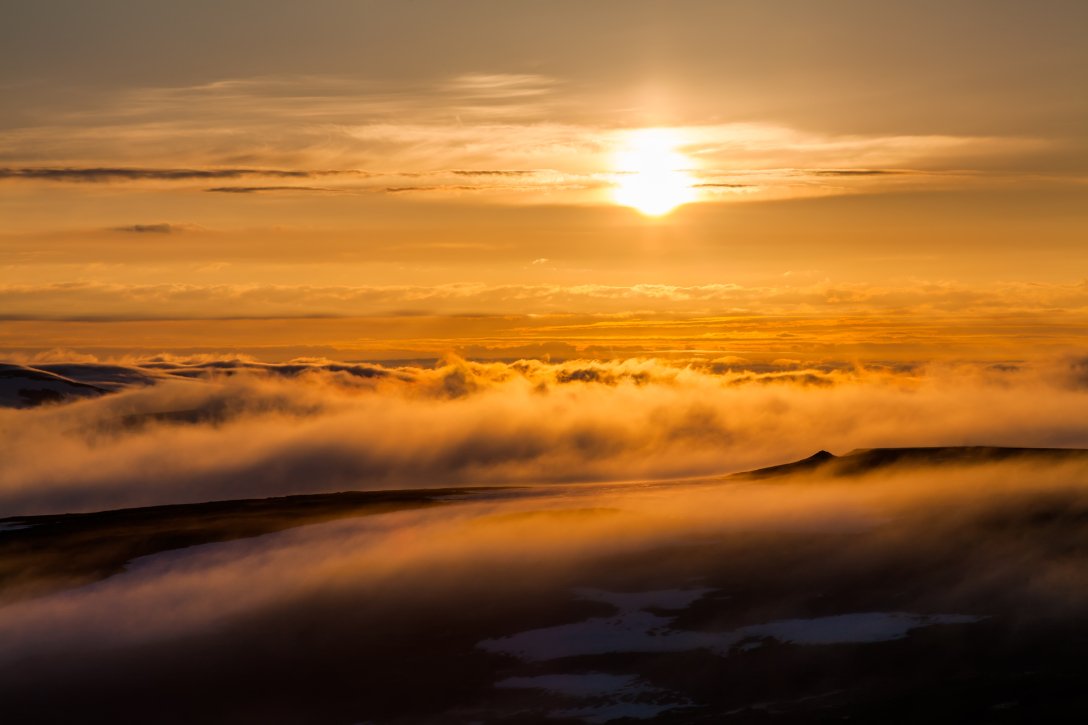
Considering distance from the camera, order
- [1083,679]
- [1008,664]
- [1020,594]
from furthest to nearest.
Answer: [1020,594], [1008,664], [1083,679]

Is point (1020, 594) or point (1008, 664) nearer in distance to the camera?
point (1008, 664)

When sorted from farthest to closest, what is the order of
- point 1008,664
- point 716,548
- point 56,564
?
point 56,564, point 716,548, point 1008,664

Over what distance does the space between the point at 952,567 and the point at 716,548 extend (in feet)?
114

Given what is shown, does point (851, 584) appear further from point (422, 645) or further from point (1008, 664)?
point (422, 645)

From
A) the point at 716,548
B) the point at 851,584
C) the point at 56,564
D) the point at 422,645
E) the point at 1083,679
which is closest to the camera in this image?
the point at 1083,679

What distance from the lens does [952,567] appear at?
163 m

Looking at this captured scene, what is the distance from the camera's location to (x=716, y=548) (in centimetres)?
18150

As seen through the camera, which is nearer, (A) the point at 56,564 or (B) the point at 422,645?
(B) the point at 422,645

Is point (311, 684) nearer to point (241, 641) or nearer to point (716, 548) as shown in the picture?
point (241, 641)

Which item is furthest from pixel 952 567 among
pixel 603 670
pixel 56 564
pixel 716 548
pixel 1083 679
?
pixel 56 564

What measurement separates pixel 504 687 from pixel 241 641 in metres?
37.5

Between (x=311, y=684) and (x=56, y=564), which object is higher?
(x=56, y=564)

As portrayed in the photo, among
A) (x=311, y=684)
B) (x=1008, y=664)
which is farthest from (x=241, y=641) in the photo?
(x=1008, y=664)

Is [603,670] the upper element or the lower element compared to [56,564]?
lower
